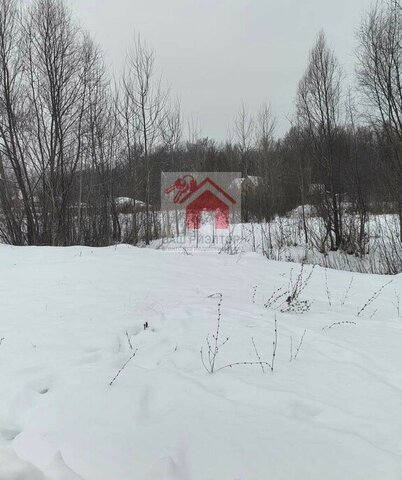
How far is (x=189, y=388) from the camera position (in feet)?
7.30

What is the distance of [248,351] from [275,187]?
17782 millimetres

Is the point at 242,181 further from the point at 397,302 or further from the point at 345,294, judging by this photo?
the point at 397,302

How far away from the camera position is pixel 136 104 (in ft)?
43.9

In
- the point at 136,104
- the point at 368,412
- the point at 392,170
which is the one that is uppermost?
the point at 136,104

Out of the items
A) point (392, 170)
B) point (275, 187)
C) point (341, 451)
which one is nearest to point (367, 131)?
point (392, 170)

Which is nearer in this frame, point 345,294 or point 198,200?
point 345,294

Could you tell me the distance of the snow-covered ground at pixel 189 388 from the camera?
5.22 feet

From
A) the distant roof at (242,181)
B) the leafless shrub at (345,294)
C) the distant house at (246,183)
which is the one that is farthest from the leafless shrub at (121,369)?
the distant roof at (242,181)

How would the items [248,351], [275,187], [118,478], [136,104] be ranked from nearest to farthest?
[118,478] < [248,351] < [136,104] < [275,187]

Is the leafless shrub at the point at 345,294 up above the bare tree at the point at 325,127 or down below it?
below

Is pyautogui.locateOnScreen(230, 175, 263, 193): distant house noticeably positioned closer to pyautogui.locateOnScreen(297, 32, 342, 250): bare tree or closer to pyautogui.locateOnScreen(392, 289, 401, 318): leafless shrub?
pyautogui.locateOnScreen(297, 32, 342, 250): bare tree

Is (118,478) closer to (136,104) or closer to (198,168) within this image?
(136,104)

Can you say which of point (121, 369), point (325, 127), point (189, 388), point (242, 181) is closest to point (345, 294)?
point (189, 388)

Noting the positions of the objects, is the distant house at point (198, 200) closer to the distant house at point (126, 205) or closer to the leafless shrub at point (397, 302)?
the distant house at point (126, 205)
